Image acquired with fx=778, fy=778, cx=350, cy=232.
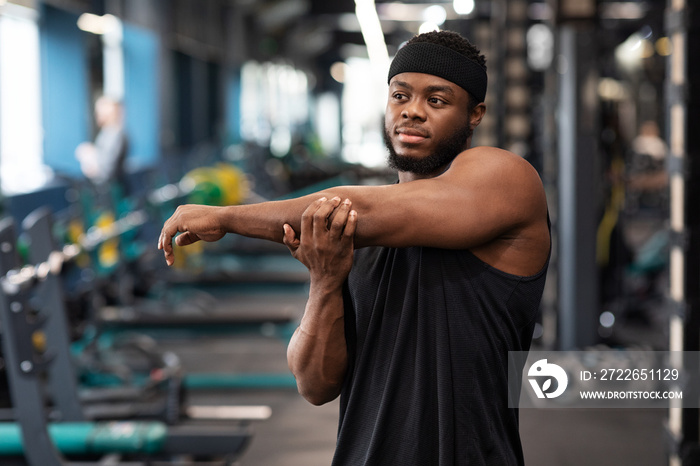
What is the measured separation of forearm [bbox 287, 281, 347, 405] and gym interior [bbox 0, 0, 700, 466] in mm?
427

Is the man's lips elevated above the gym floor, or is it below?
above

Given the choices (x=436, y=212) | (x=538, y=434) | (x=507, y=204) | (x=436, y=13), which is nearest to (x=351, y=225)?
(x=436, y=212)

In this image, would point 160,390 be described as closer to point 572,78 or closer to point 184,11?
point 572,78

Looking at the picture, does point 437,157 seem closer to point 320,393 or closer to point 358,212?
point 358,212

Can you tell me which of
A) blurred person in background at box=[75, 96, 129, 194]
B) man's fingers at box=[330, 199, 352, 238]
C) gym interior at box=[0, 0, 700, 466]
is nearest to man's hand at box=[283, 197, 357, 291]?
man's fingers at box=[330, 199, 352, 238]

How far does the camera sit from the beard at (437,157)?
1445 millimetres

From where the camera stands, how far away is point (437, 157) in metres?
1.45

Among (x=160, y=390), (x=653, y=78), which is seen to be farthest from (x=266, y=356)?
(x=653, y=78)

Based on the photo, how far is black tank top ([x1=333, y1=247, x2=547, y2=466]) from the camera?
1.40m

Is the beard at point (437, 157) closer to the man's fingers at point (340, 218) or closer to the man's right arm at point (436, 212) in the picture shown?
the man's right arm at point (436, 212)

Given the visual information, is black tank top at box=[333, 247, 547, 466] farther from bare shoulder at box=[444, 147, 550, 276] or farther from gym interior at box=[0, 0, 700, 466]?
gym interior at box=[0, 0, 700, 466]

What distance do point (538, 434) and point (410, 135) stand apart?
2.73 metres

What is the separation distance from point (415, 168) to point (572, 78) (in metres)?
3.35

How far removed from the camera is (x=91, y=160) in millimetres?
7211
